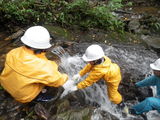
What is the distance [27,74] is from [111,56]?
3.23m

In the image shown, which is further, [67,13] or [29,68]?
[67,13]

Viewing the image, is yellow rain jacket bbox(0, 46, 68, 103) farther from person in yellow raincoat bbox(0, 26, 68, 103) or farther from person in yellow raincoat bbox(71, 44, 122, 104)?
person in yellow raincoat bbox(71, 44, 122, 104)

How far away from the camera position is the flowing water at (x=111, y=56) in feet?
17.7

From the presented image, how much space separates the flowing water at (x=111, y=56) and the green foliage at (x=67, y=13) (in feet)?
4.12

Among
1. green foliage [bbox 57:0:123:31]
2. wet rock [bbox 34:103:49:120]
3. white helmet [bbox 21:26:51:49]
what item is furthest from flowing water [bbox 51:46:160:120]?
white helmet [bbox 21:26:51:49]

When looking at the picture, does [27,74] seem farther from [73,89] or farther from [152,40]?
[152,40]

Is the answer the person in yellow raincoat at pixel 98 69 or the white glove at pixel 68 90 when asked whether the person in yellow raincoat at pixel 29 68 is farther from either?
the white glove at pixel 68 90

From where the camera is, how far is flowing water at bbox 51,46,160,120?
17.7 feet

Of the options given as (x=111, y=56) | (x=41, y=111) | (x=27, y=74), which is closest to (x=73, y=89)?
(x=41, y=111)

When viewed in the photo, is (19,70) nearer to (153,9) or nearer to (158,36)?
(158,36)

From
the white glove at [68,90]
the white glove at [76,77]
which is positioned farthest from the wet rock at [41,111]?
the white glove at [76,77]

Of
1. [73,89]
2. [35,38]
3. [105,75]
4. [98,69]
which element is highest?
[35,38]

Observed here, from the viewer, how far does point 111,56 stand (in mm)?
6512

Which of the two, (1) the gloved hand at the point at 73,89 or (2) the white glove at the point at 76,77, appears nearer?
(1) the gloved hand at the point at 73,89
